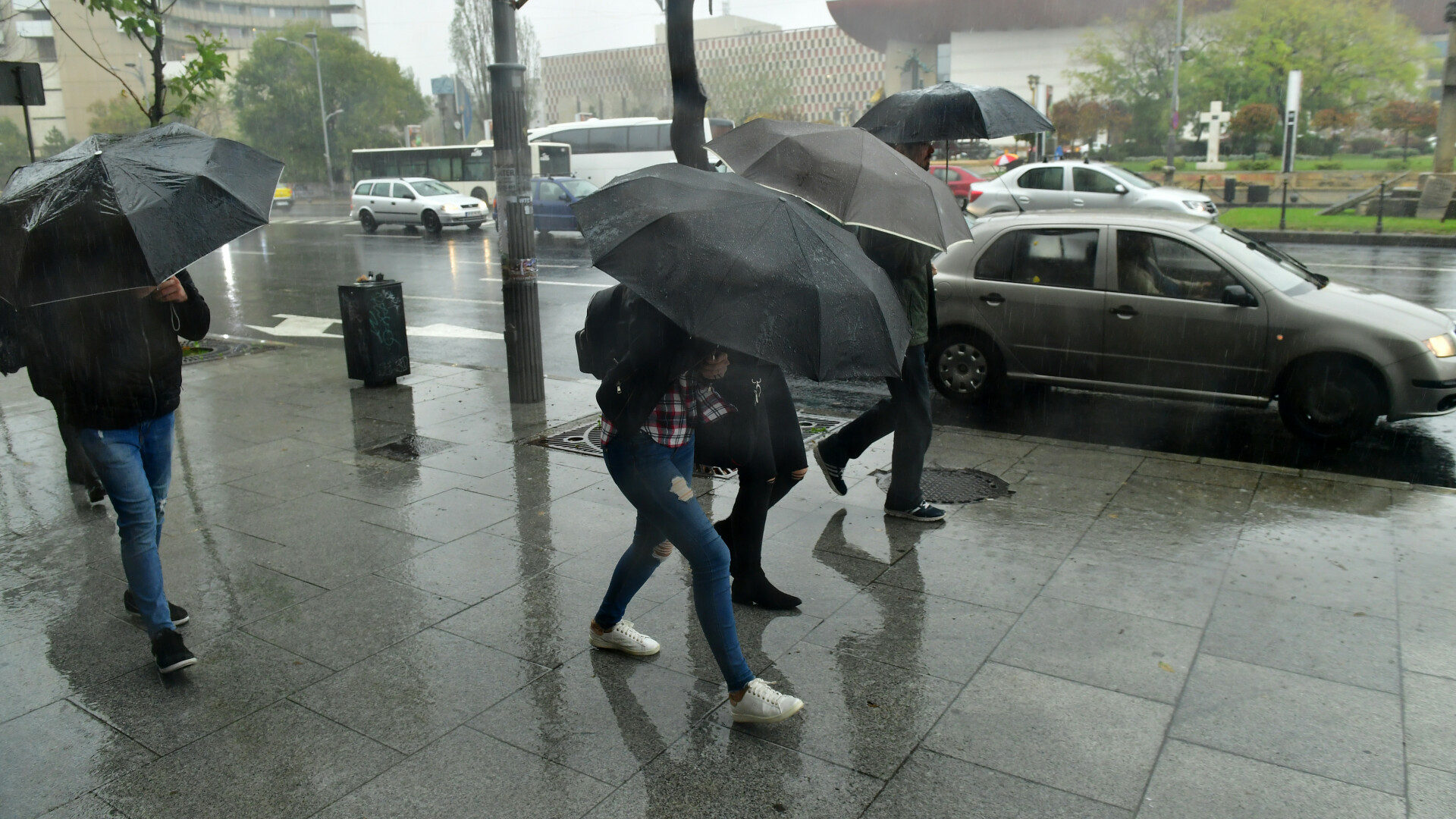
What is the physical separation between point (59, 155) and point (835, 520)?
3.88m

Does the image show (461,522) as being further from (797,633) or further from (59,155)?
(59,155)

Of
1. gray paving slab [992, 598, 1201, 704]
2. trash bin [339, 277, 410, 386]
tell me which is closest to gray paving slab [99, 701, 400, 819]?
gray paving slab [992, 598, 1201, 704]

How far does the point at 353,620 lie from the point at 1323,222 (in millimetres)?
26262

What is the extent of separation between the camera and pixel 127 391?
372 cm

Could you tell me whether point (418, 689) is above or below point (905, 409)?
below

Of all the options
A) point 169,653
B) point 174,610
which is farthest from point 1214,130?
point 169,653

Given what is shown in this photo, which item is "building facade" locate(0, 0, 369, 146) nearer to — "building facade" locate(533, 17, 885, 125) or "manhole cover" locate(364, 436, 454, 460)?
"building facade" locate(533, 17, 885, 125)

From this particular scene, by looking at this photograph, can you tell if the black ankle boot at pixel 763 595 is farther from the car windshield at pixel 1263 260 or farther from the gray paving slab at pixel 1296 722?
the car windshield at pixel 1263 260

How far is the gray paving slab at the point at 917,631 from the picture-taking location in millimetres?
3949

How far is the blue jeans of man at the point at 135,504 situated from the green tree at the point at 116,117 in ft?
212

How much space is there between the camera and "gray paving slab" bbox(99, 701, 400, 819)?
120 inches

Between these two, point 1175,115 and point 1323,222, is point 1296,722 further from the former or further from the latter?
point 1175,115

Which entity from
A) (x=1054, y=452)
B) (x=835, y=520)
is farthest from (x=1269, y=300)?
(x=835, y=520)

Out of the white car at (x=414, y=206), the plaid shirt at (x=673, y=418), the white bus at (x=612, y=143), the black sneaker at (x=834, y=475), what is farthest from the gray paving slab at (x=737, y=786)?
the white bus at (x=612, y=143)
